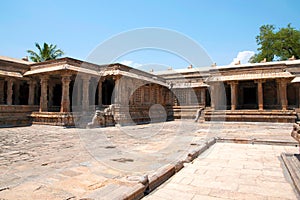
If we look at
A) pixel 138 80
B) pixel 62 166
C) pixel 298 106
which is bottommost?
pixel 62 166

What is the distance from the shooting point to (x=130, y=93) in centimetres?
2266

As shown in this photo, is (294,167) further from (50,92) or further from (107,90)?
(50,92)

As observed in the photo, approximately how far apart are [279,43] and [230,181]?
42669 millimetres

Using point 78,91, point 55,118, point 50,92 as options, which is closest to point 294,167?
point 55,118

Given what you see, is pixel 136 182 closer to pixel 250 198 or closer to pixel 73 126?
pixel 250 198

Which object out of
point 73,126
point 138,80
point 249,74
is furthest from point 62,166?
point 249,74

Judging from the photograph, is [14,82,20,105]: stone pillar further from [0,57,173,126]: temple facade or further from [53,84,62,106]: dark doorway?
[53,84,62,106]: dark doorway

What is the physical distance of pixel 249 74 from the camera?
78.1 ft

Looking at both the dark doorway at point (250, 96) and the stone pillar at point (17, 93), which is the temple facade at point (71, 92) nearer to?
the stone pillar at point (17, 93)

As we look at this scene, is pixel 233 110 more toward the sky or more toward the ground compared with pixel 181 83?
more toward the ground

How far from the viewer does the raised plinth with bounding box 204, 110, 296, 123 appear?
20406mm

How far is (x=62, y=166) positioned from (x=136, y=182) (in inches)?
111

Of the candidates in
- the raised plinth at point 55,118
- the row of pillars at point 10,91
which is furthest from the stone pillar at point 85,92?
the row of pillars at point 10,91

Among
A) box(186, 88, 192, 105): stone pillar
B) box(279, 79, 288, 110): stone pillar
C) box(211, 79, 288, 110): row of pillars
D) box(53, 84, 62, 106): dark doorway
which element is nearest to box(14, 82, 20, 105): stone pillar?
box(53, 84, 62, 106): dark doorway
